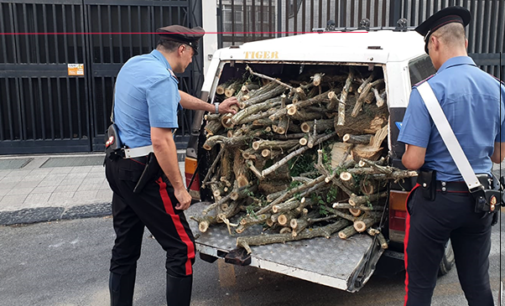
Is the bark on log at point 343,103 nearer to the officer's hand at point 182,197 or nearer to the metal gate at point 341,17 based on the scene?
the officer's hand at point 182,197

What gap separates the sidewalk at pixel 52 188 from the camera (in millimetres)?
6164

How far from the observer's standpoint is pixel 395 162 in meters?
3.35

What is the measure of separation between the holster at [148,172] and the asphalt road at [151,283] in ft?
4.09

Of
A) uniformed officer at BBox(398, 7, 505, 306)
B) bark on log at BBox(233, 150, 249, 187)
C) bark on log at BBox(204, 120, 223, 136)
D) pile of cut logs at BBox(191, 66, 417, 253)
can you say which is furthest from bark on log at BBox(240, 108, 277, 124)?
uniformed officer at BBox(398, 7, 505, 306)

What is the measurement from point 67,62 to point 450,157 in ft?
25.3

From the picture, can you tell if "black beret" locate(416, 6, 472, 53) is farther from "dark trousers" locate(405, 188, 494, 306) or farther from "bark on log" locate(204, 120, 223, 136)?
"bark on log" locate(204, 120, 223, 136)

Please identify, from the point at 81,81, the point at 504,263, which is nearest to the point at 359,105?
the point at 504,263

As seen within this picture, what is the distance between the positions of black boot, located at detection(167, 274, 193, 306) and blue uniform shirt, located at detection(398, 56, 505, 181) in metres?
1.79

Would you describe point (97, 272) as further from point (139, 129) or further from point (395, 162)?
point (395, 162)

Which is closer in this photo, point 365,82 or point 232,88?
point 365,82

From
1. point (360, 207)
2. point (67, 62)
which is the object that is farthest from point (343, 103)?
point (67, 62)

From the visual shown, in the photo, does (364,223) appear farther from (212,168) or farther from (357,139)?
(212,168)

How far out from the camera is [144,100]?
3.27 metres

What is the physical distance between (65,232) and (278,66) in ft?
10.5
